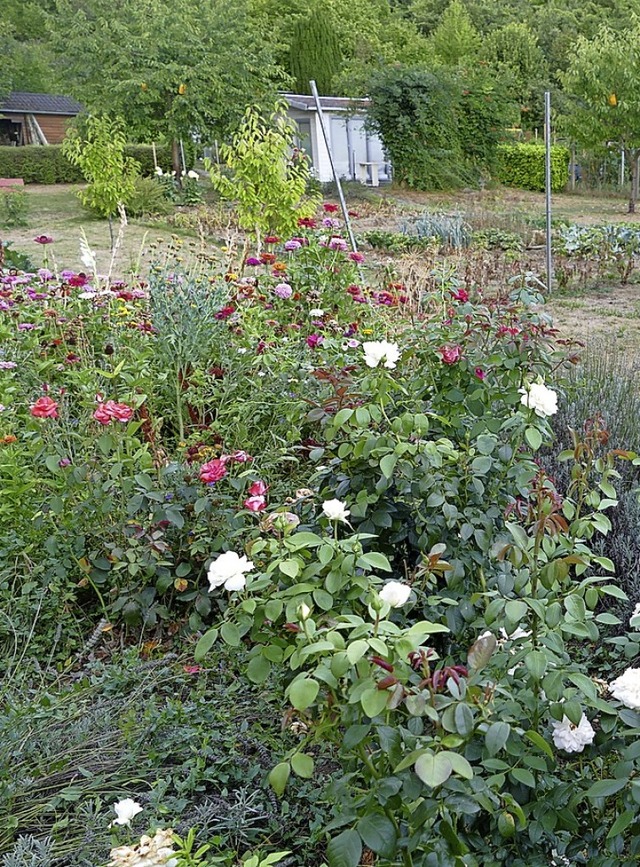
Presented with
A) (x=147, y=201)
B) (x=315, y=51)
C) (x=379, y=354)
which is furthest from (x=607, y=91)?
(x=379, y=354)

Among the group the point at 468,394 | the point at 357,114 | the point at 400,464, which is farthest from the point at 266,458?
the point at 357,114

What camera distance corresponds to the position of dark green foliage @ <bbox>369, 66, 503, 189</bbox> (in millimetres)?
18531

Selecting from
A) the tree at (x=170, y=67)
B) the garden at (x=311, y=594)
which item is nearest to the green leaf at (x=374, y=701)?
the garden at (x=311, y=594)

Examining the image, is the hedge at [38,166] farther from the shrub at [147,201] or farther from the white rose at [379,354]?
the white rose at [379,354]

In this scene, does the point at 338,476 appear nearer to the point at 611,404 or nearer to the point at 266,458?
the point at 266,458

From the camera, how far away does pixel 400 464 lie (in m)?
1.98

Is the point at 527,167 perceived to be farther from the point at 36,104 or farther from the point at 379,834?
the point at 36,104

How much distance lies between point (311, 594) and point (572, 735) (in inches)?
18.3

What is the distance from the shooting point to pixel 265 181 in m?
5.56

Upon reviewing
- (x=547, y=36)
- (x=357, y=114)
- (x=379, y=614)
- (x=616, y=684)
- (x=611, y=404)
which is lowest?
(x=611, y=404)

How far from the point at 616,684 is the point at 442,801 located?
0.30m

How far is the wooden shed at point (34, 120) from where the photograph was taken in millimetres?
34438

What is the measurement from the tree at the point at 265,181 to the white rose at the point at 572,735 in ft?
14.7

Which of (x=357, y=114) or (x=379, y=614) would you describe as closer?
(x=379, y=614)
